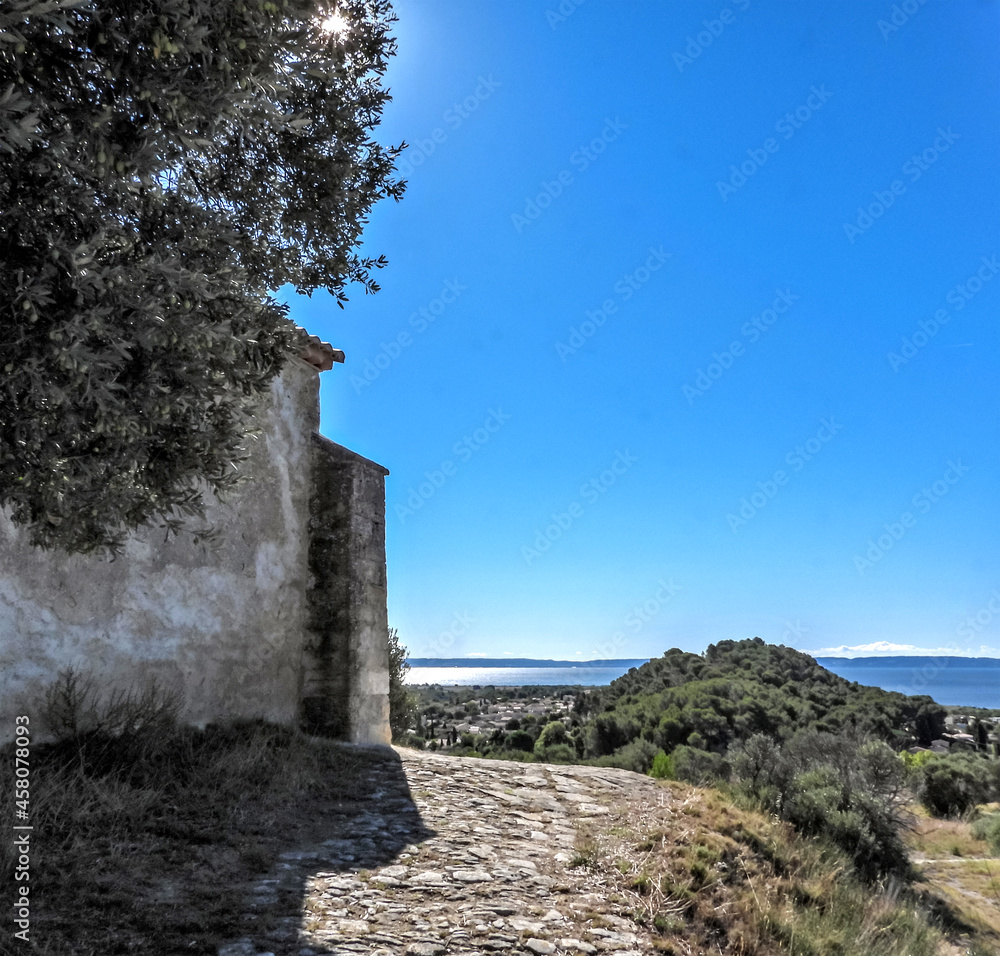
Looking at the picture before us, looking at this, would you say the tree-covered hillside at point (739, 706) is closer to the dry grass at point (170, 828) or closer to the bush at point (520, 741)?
the bush at point (520, 741)

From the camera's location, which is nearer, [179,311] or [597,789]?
[179,311]

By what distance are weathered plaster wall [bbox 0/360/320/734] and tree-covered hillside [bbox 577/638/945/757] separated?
1607 centimetres

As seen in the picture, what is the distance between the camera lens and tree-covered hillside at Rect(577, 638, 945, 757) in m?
23.0

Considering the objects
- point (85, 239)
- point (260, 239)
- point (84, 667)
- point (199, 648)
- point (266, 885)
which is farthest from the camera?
point (199, 648)

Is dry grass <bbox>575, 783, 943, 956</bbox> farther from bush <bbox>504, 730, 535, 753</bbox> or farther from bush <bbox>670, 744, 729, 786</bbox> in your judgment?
bush <bbox>504, 730, 535, 753</bbox>

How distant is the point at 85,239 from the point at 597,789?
22.6 ft

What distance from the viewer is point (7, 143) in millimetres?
2244

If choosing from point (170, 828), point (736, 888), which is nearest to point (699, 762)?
point (736, 888)

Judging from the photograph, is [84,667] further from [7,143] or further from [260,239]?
[7,143]

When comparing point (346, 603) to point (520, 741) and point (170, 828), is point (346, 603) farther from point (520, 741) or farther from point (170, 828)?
point (520, 741)

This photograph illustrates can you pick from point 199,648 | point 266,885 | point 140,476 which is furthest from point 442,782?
point 140,476

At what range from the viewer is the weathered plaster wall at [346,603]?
26.6ft

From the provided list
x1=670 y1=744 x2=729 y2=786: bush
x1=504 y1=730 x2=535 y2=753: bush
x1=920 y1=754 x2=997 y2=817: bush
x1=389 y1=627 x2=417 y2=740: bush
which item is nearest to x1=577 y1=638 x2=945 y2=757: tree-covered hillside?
x1=920 y1=754 x2=997 y2=817: bush

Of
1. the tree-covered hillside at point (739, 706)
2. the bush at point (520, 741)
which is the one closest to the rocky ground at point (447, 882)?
the tree-covered hillside at point (739, 706)
